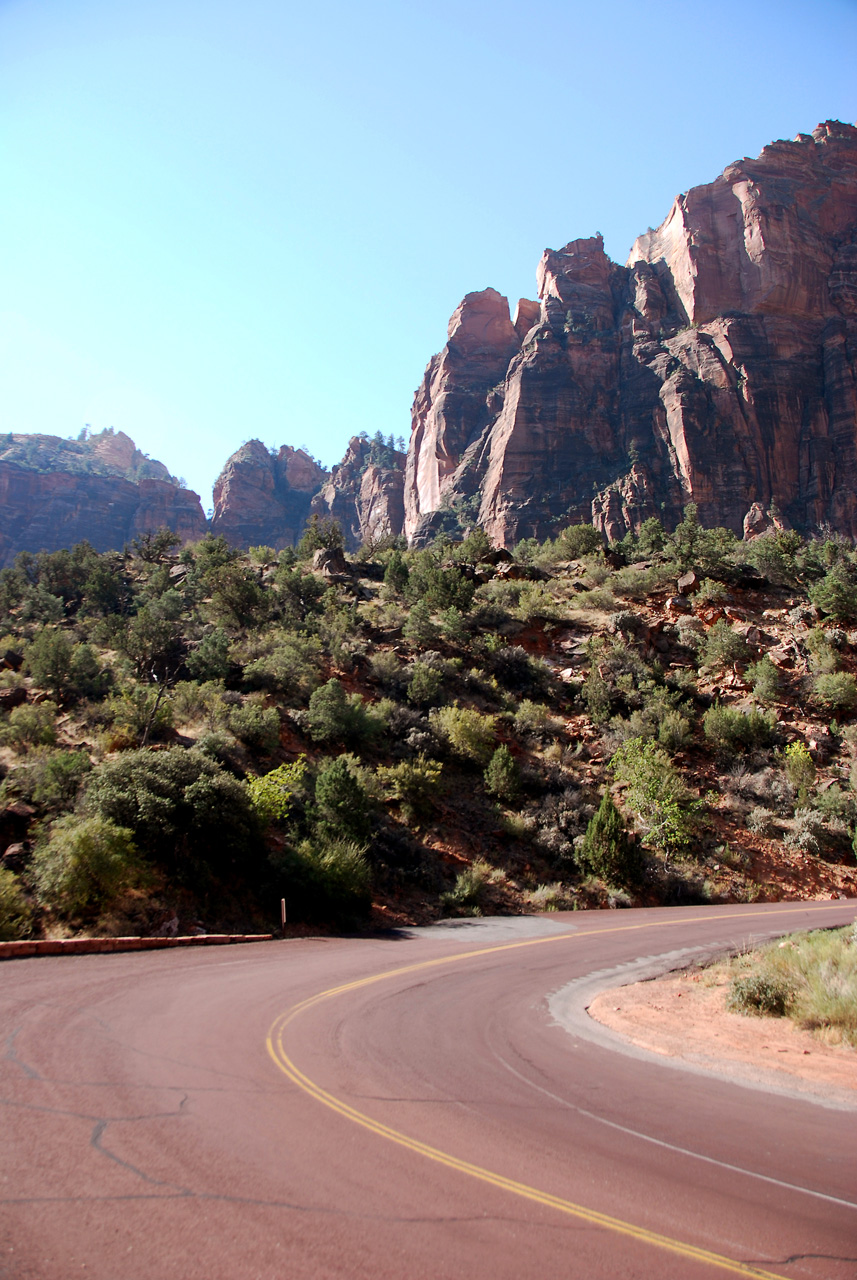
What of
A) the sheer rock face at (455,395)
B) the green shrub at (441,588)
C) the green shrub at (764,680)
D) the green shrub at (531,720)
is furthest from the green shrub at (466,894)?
the sheer rock face at (455,395)

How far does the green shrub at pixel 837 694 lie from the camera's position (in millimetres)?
32188

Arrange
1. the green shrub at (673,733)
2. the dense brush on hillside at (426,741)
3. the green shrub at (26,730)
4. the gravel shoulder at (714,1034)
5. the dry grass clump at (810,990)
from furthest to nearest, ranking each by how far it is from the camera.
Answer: the green shrub at (673,733) < the green shrub at (26,730) < the dense brush on hillside at (426,741) < the dry grass clump at (810,990) < the gravel shoulder at (714,1034)

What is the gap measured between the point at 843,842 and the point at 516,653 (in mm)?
18028

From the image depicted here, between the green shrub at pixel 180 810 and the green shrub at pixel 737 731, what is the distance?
22.7m

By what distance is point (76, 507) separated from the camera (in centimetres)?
13612

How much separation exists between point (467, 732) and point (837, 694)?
65.1ft

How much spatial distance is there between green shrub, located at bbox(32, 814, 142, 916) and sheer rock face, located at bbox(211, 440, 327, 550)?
125333 mm

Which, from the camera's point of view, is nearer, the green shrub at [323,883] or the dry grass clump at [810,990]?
the dry grass clump at [810,990]

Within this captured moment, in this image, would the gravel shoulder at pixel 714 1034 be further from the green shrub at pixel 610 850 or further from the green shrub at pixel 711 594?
the green shrub at pixel 711 594

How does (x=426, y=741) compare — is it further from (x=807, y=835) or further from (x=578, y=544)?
(x=578, y=544)

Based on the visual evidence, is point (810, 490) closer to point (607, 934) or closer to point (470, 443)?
point (470, 443)

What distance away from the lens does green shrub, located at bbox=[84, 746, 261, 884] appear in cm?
1789

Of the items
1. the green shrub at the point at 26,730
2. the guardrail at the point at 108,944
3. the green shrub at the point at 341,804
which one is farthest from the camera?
the green shrub at the point at 26,730

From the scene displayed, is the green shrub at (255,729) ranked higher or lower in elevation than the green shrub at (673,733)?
higher
